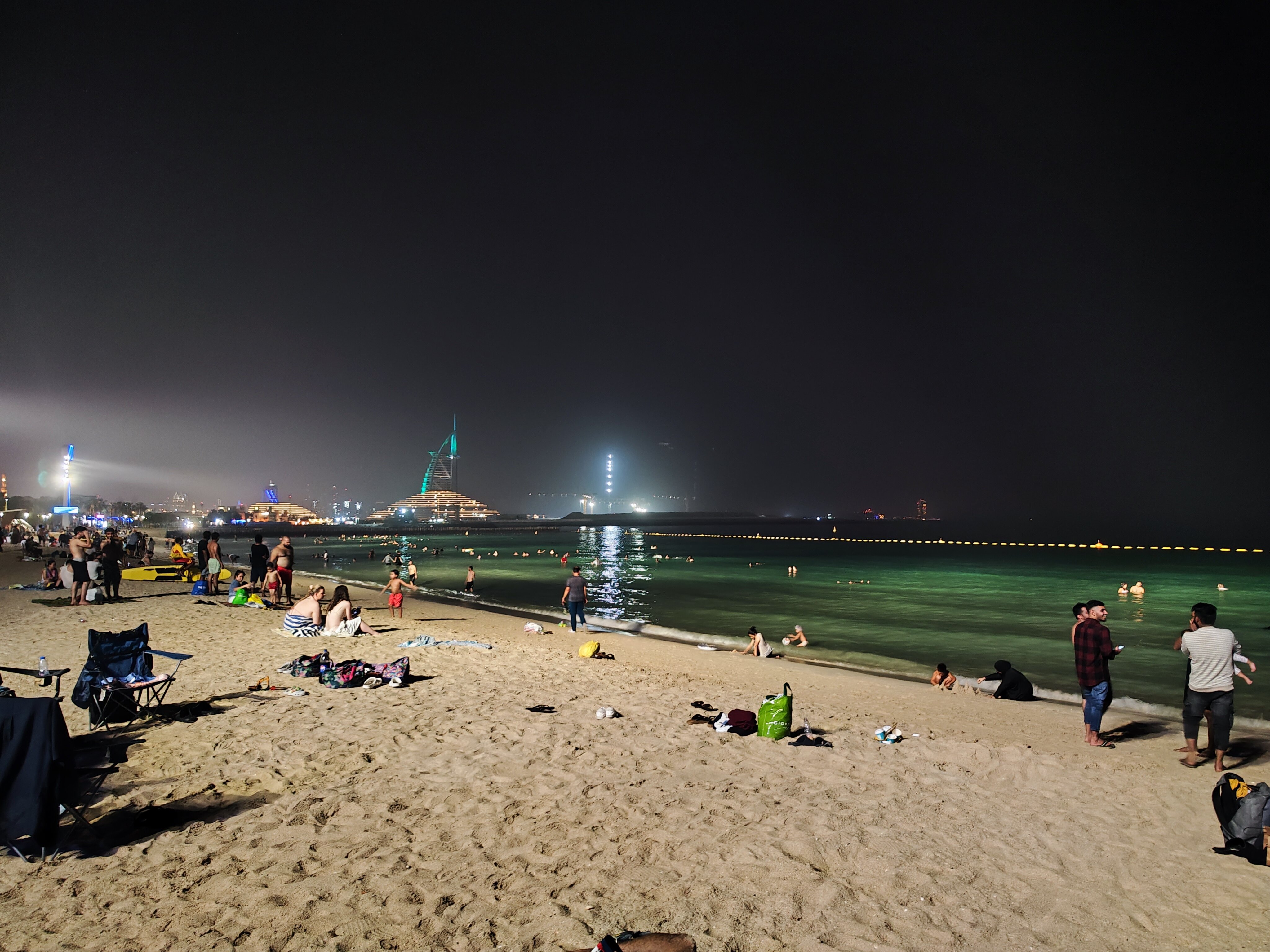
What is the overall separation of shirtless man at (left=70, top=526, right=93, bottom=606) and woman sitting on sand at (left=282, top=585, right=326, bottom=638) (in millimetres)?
6072

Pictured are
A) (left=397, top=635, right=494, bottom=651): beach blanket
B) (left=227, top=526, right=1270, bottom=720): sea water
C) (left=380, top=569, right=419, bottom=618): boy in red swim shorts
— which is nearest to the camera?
(left=397, top=635, right=494, bottom=651): beach blanket

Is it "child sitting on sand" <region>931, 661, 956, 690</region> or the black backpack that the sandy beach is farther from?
"child sitting on sand" <region>931, 661, 956, 690</region>

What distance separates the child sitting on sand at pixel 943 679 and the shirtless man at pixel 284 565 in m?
14.5

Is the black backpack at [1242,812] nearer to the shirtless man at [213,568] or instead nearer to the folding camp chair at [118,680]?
the folding camp chair at [118,680]

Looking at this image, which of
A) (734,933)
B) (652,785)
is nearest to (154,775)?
(652,785)

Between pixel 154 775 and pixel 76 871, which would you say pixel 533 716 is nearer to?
pixel 154 775

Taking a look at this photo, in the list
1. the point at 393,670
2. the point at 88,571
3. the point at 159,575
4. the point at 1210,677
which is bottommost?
the point at 393,670

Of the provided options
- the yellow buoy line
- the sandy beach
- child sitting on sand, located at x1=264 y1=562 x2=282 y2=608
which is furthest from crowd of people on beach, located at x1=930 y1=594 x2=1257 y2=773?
the yellow buoy line

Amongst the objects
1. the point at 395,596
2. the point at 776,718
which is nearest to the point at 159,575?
the point at 395,596

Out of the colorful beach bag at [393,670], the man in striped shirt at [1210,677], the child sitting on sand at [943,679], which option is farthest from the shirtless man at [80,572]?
the man in striped shirt at [1210,677]

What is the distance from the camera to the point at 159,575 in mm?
21672

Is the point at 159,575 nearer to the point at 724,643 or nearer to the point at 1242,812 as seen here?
the point at 724,643

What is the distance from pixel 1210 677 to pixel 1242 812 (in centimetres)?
215

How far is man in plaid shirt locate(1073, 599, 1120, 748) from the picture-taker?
24.6 ft
